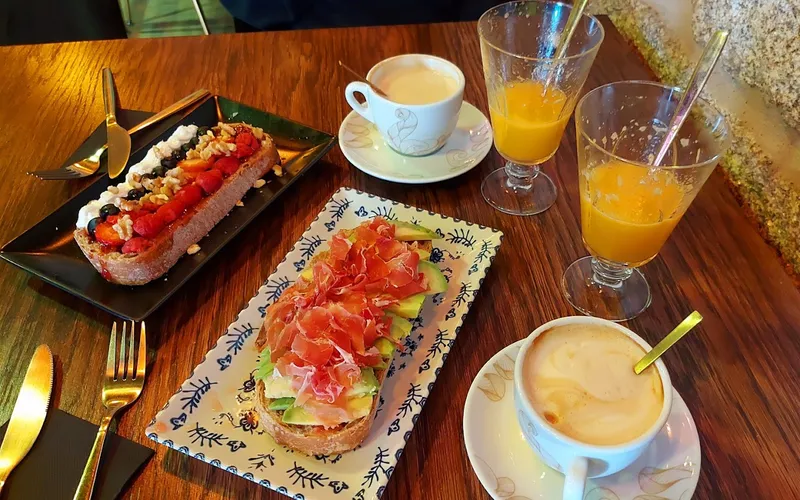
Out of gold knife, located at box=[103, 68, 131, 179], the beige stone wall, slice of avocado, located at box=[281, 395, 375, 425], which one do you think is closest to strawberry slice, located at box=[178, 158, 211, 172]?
gold knife, located at box=[103, 68, 131, 179]

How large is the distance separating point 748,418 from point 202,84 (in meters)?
1.44

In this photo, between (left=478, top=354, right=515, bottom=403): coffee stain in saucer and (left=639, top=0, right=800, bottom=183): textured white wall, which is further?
(left=639, top=0, right=800, bottom=183): textured white wall

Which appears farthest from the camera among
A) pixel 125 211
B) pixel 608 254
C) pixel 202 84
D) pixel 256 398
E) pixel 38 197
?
pixel 202 84

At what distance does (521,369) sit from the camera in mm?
765

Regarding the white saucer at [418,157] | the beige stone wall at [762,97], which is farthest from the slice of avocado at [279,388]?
the beige stone wall at [762,97]

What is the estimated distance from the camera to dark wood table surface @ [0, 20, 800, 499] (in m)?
0.84

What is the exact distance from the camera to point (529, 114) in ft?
3.80

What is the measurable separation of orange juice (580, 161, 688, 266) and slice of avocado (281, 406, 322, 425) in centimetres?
57

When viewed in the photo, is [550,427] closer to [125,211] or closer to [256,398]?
[256,398]

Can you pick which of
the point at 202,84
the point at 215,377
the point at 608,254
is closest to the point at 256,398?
the point at 215,377

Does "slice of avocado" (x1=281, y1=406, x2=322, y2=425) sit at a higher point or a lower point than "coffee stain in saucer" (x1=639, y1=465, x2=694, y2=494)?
lower

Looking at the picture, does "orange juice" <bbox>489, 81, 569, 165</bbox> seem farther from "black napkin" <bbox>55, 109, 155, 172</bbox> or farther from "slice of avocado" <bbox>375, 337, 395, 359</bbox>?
"black napkin" <bbox>55, 109, 155, 172</bbox>

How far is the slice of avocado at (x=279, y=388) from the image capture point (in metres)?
0.84

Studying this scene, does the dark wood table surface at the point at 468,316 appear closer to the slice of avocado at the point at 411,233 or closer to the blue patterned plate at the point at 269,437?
the blue patterned plate at the point at 269,437
